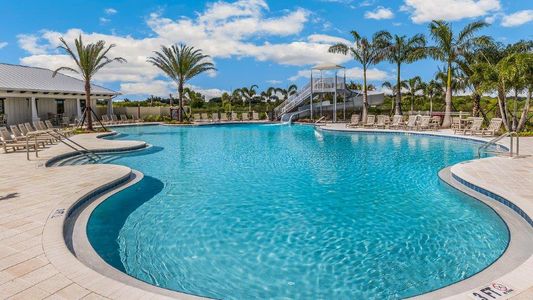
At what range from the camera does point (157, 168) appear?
37.2 feet

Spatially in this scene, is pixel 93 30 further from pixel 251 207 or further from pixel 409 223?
pixel 409 223

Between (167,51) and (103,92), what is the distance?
725cm

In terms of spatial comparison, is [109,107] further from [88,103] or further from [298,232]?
[298,232]

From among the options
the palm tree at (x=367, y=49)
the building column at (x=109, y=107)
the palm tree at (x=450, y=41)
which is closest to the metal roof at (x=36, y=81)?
the building column at (x=109, y=107)

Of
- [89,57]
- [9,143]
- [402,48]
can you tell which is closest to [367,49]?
[402,48]

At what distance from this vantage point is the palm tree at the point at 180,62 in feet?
104

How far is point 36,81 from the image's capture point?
28422 millimetres

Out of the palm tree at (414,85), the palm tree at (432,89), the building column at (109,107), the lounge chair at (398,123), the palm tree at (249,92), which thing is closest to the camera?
the lounge chair at (398,123)

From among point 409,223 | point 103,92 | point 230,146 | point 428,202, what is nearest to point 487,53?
point 230,146

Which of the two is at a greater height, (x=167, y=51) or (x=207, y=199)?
(x=167, y=51)

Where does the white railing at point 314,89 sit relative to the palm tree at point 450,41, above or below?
below

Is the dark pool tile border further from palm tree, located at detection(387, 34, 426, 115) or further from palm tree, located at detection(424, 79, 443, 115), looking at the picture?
palm tree, located at detection(424, 79, 443, 115)

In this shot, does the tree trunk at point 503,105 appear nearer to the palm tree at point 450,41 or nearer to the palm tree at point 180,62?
the palm tree at point 450,41

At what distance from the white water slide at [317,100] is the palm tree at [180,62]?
791cm
